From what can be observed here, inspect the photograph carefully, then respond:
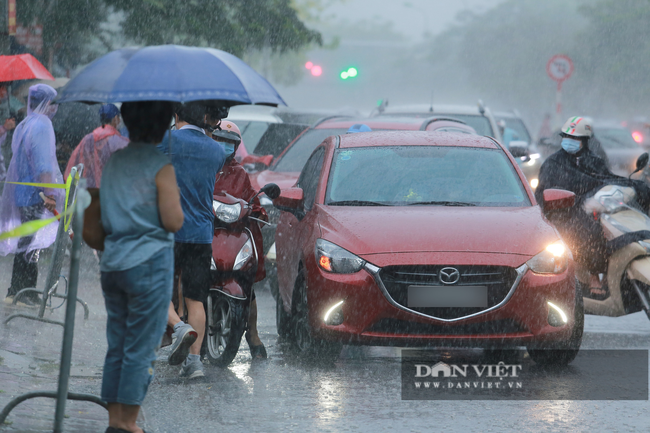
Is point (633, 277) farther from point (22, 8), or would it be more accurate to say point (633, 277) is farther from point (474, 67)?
point (474, 67)

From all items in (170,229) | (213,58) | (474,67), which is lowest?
(474,67)

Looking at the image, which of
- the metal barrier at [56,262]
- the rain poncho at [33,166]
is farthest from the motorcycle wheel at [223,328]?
the rain poncho at [33,166]

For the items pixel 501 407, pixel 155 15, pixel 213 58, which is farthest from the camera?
pixel 155 15

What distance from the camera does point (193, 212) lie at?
654cm

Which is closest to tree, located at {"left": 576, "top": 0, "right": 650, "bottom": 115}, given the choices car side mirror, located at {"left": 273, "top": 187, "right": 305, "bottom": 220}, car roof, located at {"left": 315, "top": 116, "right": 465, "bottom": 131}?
car roof, located at {"left": 315, "top": 116, "right": 465, "bottom": 131}

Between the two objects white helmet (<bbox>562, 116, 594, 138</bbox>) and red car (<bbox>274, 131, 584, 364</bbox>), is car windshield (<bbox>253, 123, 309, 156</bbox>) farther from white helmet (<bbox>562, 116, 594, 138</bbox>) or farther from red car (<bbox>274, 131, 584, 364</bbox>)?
red car (<bbox>274, 131, 584, 364</bbox>)

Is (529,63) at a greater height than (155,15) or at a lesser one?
lesser

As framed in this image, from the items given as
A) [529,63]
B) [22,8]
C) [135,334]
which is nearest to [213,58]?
[135,334]

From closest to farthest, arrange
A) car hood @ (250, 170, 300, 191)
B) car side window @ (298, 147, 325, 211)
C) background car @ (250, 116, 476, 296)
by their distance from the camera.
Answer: car side window @ (298, 147, 325, 211), car hood @ (250, 170, 300, 191), background car @ (250, 116, 476, 296)

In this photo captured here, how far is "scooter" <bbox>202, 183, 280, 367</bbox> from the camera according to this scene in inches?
283

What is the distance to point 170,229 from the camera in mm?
4777

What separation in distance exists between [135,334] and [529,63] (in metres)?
72.9

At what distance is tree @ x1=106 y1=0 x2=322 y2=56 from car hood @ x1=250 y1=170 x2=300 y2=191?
6802 mm

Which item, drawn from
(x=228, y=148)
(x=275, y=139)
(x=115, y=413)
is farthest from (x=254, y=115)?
(x=115, y=413)
